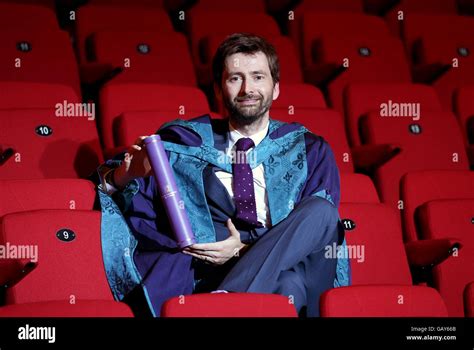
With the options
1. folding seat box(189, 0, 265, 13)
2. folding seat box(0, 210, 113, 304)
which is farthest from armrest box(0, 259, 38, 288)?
folding seat box(189, 0, 265, 13)

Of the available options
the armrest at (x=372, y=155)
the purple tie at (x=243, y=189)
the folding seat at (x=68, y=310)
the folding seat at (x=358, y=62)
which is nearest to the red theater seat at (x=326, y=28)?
the folding seat at (x=358, y=62)

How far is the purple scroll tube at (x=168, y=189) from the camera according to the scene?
3.04 feet

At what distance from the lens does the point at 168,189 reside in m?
0.93

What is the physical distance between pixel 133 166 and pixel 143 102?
278mm

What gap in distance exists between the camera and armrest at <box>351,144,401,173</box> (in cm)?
126

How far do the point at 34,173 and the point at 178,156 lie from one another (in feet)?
0.62

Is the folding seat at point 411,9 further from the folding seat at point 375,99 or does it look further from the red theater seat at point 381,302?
the red theater seat at point 381,302

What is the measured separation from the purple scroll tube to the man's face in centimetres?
17

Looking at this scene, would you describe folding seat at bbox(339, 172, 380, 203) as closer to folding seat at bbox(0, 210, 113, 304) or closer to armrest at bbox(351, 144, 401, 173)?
armrest at bbox(351, 144, 401, 173)

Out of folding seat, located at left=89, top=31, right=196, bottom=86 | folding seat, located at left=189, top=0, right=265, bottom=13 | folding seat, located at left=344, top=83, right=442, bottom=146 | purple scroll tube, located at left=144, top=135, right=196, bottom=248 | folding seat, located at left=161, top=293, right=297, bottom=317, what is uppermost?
folding seat, located at left=189, top=0, right=265, bottom=13

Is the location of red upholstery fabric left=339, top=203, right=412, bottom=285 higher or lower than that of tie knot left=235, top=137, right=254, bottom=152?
lower

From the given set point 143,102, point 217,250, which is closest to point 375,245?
point 217,250
